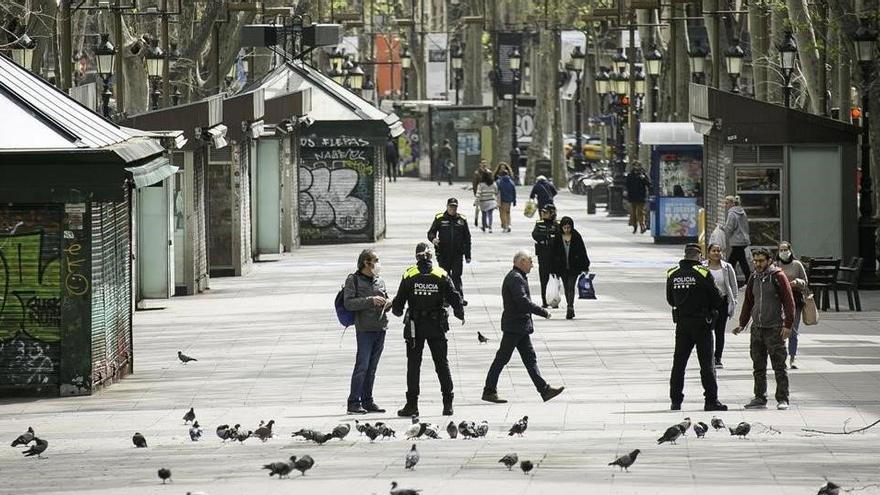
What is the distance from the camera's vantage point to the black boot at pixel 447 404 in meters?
18.2

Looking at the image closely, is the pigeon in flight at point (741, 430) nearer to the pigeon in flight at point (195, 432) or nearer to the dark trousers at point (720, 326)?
the dark trousers at point (720, 326)

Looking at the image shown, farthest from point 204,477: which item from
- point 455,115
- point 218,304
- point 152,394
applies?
point 455,115

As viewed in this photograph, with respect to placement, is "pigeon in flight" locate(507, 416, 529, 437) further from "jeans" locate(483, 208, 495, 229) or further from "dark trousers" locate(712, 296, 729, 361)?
"jeans" locate(483, 208, 495, 229)

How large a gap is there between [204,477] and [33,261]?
6086mm

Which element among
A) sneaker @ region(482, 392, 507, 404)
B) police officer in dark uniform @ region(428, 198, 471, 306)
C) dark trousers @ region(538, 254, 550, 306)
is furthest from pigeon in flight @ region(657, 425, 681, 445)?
police officer in dark uniform @ region(428, 198, 471, 306)

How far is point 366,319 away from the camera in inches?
728

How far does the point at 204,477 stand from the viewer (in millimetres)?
14461

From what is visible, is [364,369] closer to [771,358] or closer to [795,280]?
[771,358]

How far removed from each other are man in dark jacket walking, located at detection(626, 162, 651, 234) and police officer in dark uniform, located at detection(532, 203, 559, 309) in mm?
18638

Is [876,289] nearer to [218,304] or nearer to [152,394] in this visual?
[218,304]

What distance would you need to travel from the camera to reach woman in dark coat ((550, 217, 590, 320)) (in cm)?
2822

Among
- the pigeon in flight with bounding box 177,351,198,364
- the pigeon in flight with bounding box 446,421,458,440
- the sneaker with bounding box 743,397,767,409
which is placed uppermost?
the pigeon in flight with bounding box 177,351,198,364

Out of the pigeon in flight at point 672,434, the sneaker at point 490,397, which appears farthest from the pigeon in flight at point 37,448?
the sneaker at point 490,397

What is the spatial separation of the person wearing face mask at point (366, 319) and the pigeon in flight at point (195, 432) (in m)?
2.05
